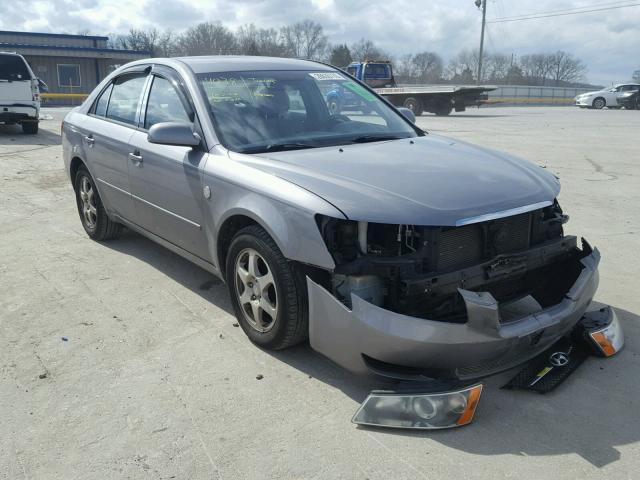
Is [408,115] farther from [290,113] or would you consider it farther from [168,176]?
[168,176]

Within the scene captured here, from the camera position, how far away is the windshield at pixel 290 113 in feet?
12.4

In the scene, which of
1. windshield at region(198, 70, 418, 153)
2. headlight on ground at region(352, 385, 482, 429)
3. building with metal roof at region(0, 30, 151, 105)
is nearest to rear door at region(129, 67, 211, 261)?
windshield at region(198, 70, 418, 153)

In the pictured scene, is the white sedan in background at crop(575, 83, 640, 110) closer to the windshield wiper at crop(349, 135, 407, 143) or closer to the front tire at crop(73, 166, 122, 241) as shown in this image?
the windshield wiper at crop(349, 135, 407, 143)

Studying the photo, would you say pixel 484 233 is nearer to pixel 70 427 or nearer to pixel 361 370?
pixel 361 370

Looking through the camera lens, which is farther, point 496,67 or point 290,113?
point 496,67

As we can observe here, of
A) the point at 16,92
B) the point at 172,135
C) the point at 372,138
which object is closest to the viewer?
the point at 172,135

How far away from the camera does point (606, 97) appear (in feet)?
117

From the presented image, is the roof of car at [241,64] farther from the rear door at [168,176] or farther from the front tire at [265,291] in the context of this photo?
the front tire at [265,291]

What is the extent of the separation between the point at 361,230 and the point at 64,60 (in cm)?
4661

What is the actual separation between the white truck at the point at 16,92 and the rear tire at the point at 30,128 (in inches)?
10.3

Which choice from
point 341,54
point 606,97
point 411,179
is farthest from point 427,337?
point 341,54

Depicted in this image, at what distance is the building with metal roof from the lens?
41.9 meters

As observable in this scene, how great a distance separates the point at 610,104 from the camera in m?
35.5

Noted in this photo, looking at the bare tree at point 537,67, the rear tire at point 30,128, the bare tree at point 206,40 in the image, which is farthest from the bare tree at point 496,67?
the rear tire at point 30,128
